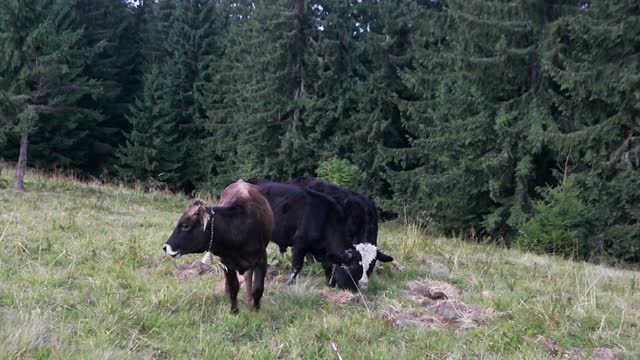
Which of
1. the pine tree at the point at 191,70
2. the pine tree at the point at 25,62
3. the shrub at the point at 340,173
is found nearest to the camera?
the pine tree at the point at 25,62

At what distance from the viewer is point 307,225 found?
26.6ft

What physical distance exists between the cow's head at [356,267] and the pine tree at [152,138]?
2463 cm

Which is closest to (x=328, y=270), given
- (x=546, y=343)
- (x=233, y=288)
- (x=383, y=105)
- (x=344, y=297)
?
(x=344, y=297)

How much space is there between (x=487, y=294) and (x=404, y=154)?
14371mm

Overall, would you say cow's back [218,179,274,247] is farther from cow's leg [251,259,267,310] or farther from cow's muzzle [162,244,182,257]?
cow's muzzle [162,244,182,257]

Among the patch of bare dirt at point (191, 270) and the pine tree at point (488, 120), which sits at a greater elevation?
the pine tree at point (488, 120)

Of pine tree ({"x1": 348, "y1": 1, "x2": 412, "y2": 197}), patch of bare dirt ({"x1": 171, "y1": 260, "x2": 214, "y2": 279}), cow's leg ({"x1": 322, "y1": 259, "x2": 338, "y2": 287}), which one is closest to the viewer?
patch of bare dirt ({"x1": 171, "y1": 260, "x2": 214, "y2": 279})

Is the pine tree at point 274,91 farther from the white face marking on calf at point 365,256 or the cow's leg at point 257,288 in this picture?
the cow's leg at point 257,288

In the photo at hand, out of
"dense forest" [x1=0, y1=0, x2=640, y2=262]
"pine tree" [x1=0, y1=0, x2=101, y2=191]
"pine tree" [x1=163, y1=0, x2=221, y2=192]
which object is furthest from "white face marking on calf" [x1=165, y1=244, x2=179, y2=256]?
"pine tree" [x1=163, y1=0, x2=221, y2=192]

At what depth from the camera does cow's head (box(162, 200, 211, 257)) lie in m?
5.45

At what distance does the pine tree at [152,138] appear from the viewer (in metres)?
31.1

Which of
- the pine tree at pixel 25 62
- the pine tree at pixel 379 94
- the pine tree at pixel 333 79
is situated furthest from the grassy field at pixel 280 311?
the pine tree at pixel 333 79

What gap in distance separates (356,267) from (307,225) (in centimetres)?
102

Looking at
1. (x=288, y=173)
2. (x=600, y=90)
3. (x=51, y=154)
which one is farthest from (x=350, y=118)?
(x=51, y=154)
